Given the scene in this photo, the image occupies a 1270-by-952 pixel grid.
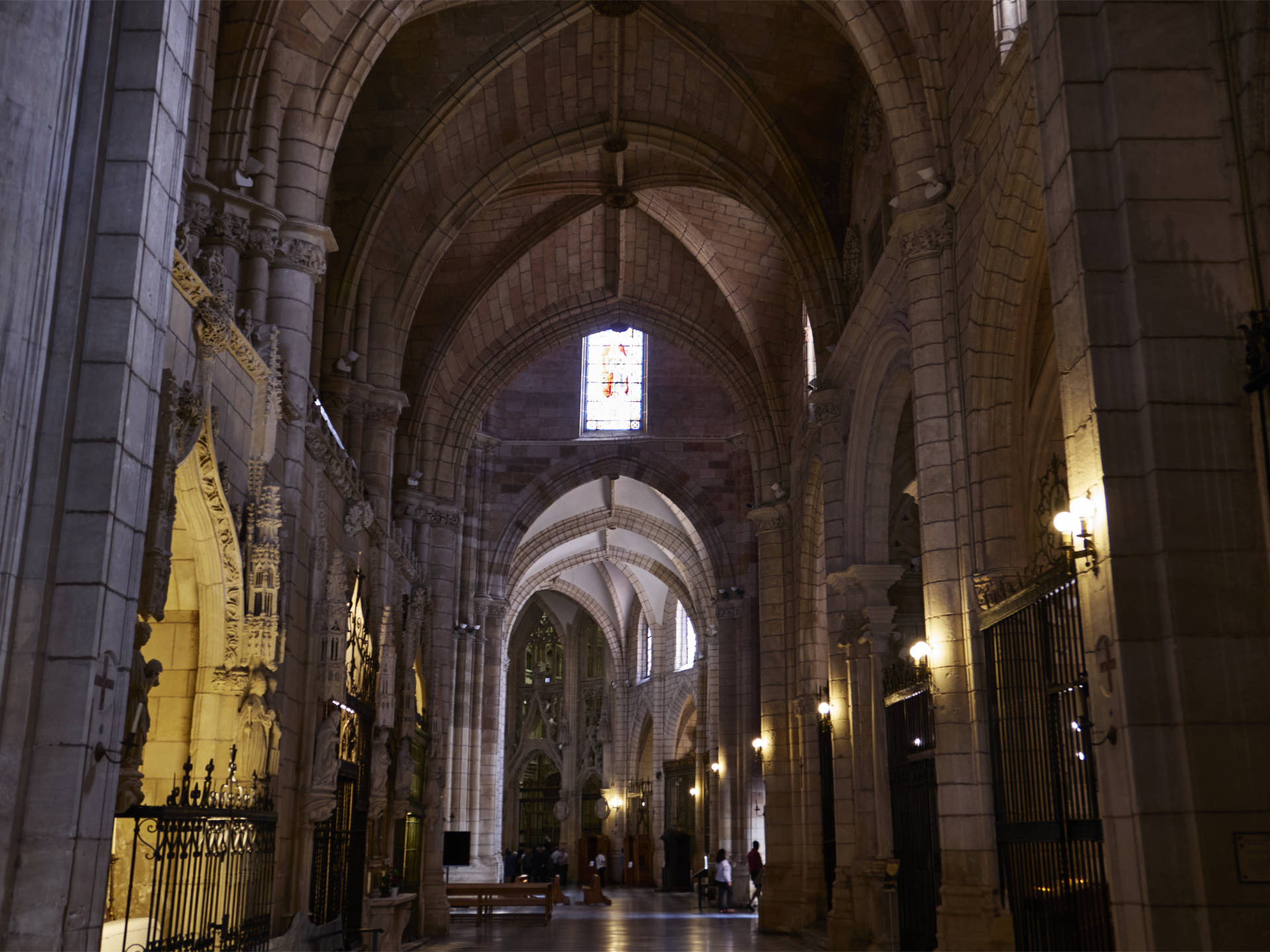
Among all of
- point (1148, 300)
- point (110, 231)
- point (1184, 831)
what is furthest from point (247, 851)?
point (1148, 300)

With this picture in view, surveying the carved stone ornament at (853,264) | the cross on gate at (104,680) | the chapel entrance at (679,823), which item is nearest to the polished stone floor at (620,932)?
the chapel entrance at (679,823)

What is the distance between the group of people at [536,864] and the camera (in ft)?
123

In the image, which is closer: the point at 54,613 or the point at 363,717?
the point at 54,613

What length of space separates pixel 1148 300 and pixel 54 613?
19.0 feet

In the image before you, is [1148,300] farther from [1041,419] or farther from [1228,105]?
[1041,419]

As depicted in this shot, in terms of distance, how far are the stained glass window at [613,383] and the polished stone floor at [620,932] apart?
11867 mm

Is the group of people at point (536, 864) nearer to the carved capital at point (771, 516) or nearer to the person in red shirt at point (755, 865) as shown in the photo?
the person in red shirt at point (755, 865)

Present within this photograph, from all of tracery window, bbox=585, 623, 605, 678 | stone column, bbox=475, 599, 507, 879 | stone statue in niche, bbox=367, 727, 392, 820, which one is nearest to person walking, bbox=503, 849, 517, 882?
stone column, bbox=475, 599, 507, 879

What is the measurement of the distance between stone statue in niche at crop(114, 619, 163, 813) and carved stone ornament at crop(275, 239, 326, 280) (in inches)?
242

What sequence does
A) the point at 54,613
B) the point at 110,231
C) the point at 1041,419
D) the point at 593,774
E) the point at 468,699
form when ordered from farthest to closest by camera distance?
the point at 593,774, the point at 468,699, the point at 1041,419, the point at 110,231, the point at 54,613

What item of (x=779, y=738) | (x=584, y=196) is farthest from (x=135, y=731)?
(x=584, y=196)

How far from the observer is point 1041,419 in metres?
15.8

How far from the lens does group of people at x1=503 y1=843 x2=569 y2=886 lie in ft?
123

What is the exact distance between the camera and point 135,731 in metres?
7.49
